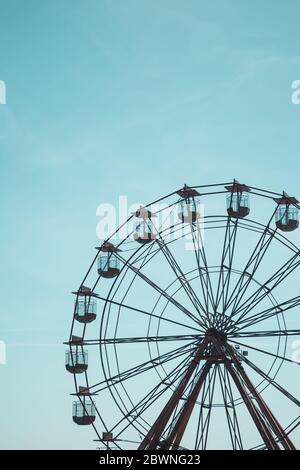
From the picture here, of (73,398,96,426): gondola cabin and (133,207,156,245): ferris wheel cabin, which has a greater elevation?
(133,207,156,245): ferris wheel cabin

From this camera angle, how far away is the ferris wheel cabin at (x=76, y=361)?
44394 millimetres

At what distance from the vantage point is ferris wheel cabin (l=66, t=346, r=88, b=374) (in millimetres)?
44394

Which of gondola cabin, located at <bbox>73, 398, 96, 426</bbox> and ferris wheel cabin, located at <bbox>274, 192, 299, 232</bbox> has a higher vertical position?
ferris wheel cabin, located at <bbox>274, 192, 299, 232</bbox>

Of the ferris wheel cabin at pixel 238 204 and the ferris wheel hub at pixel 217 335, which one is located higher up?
the ferris wheel cabin at pixel 238 204

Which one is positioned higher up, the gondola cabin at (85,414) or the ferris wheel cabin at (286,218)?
the ferris wheel cabin at (286,218)

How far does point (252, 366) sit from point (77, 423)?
26.6 feet

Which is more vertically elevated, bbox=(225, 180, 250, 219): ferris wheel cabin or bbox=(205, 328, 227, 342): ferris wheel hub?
bbox=(225, 180, 250, 219): ferris wheel cabin

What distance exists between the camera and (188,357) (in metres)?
42.1

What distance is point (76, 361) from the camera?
4466cm
